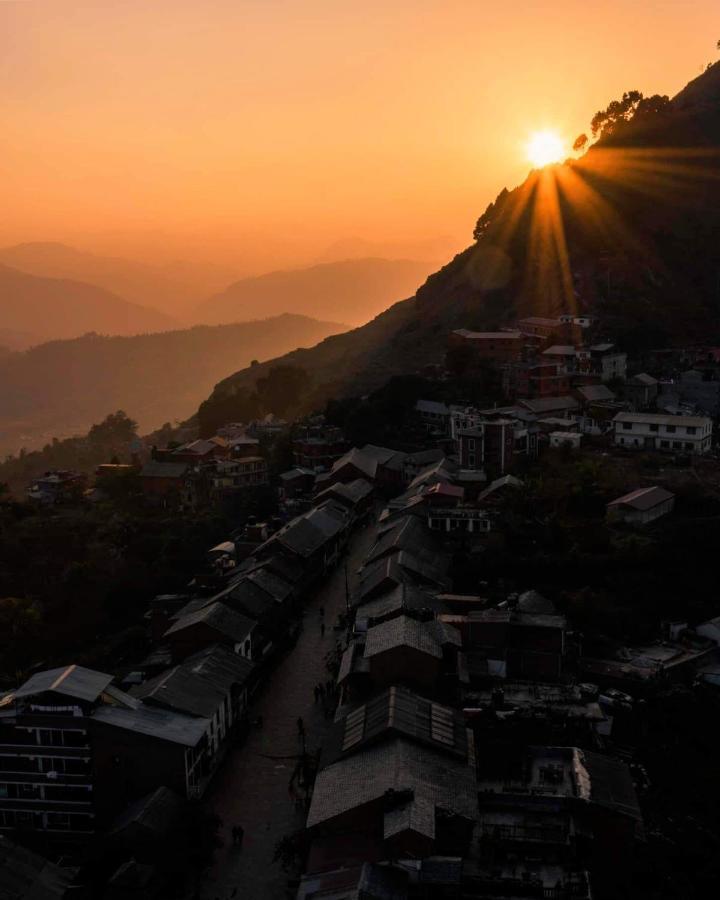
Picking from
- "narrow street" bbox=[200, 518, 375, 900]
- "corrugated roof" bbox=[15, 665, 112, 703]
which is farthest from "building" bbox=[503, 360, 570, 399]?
"corrugated roof" bbox=[15, 665, 112, 703]

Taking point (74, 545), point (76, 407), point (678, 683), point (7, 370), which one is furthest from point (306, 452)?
point (7, 370)

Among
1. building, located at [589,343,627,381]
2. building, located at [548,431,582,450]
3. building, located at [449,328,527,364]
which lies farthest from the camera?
building, located at [449,328,527,364]

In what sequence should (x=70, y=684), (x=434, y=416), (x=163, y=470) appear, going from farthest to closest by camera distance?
1. (x=434, y=416)
2. (x=163, y=470)
3. (x=70, y=684)

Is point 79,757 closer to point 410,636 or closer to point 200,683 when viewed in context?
point 200,683

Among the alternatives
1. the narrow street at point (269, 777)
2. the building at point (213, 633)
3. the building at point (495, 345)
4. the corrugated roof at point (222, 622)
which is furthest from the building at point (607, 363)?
the building at point (213, 633)

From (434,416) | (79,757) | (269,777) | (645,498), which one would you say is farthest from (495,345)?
(79,757)

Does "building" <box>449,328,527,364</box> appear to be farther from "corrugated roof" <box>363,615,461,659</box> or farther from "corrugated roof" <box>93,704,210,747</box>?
"corrugated roof" <box>93,704,210,747</box>
